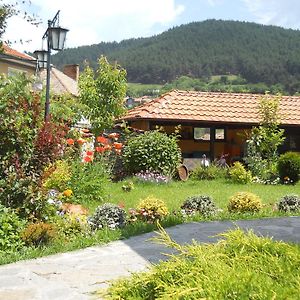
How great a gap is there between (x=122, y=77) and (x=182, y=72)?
171ft

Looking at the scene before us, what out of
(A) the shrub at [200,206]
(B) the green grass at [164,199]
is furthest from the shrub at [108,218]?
(A) the shrub at [200,206]

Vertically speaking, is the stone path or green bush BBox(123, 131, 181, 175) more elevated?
green bush BBox(123, 131, 181, 175)

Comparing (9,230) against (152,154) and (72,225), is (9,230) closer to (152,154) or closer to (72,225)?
(72,225)

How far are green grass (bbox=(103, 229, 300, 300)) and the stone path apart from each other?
0.96 m

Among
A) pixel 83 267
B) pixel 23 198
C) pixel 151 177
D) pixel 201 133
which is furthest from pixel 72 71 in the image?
pixel 83 267

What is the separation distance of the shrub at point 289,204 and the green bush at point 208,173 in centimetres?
647

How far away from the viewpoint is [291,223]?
8359mm

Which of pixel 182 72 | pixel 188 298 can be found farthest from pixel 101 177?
pixel 182 72

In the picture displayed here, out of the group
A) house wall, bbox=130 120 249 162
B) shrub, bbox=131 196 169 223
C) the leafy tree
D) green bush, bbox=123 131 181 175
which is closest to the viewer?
shrub, bbox=131 196 169 223

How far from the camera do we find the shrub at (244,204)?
937 cm

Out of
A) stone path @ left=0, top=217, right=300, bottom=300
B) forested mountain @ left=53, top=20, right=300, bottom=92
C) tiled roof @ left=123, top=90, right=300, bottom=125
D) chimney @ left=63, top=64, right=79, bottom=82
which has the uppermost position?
forested mountain @ left=53, top=20, right=300, bottom=92

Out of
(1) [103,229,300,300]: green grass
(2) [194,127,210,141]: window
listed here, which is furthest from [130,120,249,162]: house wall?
(1) [103,229,300,300]: green grass

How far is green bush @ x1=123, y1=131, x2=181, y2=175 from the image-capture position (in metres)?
15.5

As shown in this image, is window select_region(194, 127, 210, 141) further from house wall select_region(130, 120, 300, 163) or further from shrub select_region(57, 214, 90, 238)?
shrub select_region(57, 214, 90, 238)
